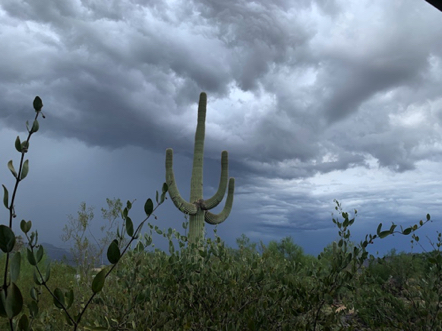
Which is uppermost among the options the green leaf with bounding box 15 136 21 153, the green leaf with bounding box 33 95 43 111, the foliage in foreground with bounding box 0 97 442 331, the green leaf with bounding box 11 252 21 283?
the green leaf with bounding box 33 95 43 111

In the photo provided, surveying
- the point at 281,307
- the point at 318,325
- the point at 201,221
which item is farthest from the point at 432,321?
the point at 201,221

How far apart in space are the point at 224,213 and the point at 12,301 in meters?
11.2

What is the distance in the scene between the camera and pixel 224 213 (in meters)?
12.1

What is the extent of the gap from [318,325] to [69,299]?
2.20 metres

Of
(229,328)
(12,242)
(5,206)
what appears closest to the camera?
(12,242)

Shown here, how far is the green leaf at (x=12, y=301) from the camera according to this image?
0.96 meters

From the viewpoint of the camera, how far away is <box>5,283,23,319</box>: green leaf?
964 mm

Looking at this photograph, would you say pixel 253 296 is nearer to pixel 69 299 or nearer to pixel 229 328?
pixel 229 328

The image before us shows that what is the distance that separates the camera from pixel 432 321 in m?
2.69

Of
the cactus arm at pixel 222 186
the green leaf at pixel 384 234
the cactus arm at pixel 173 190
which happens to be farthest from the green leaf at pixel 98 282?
the cactus arm at pixel 222 186

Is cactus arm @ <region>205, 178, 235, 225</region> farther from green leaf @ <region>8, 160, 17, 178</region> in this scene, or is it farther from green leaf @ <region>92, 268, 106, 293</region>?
green leaf @ <region>92, 268, 106, 293</region>

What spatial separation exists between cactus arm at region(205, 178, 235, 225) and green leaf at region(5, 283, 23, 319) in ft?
35.9

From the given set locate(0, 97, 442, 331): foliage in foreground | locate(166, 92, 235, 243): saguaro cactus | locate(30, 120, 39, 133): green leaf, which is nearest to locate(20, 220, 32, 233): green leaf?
locate(30, 120, 39, 133): green leaf

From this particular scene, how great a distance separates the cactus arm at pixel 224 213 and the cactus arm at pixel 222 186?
40 centimetres
